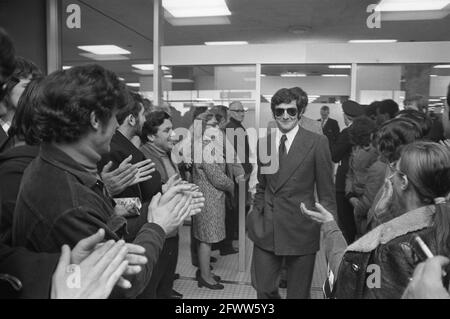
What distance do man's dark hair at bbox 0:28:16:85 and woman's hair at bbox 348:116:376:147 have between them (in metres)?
2.24

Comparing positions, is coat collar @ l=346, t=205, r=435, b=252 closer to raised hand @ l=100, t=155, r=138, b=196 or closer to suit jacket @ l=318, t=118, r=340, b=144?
raised hand @ l=100, t=155, r=138, b=196

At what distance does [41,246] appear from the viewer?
897 mm

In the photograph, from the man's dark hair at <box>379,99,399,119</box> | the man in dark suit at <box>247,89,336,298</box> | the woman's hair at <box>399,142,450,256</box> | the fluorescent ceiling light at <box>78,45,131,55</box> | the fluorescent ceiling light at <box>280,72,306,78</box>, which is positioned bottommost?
the man in dark suit at <box>247,89,336,298</box>

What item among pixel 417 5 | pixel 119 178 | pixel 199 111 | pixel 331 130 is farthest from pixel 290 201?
pixel 417 5

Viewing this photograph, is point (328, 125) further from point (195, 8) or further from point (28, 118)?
point (28, 118)

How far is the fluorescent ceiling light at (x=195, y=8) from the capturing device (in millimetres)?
4445

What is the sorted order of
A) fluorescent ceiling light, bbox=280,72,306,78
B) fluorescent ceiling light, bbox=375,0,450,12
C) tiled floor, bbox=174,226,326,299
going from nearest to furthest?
1. tiled floor, bbox=174,226,326,299
2. fluorescent ceiling light, bbox=280,72,306,78
3. fluorescent ceiling light, bbox=375,0,450,12

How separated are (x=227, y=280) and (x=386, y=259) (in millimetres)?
2468

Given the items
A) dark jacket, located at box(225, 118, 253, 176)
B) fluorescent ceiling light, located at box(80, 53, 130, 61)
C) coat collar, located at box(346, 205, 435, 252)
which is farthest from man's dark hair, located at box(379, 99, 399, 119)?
fluorescent ceiling light, located at box(80, 53, 130, 61)

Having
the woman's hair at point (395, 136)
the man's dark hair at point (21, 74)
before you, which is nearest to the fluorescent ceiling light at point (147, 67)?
the man's dark hair at point (21, 74)

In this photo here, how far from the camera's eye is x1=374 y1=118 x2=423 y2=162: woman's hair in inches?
66.7

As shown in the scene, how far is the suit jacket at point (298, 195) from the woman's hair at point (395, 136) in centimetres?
41

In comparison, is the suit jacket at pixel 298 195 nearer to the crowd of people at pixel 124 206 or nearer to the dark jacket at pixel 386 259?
the crowd of people at pixel 124 206
